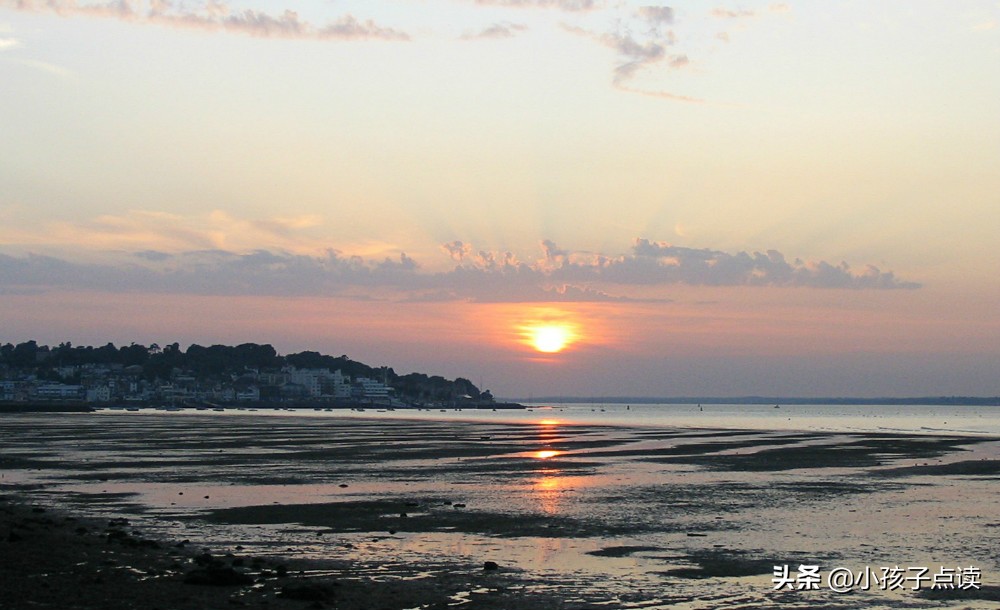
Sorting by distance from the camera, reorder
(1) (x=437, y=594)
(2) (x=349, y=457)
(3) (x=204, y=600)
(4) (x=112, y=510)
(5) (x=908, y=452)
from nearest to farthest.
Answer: (3) (x=204, y=600) → (1) (x=437, y=594) → (4) (x=112, y=510) → (2) (x=349, y=457) → (5) (x=908, y=452)

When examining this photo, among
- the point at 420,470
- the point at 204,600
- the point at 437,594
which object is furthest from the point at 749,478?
the point at 204,600

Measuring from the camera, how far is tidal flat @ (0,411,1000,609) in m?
19.9

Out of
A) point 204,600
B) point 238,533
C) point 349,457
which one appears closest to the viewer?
point 204,600

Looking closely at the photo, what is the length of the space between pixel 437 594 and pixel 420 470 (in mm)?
31857

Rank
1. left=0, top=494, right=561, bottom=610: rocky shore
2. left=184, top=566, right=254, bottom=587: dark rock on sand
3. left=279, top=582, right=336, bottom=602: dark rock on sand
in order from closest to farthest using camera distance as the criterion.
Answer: left=0, top=494, right=561, bottom=610: rocky shore, left=279, top=582, right=336, bottom=602: dark rock on sand, left=184, top=566, right=254, bottom=587: dark rock on sand

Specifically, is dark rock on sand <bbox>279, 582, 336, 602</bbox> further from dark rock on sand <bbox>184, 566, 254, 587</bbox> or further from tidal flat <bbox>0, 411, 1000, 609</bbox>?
dark rock on sand <bbox>184, 566, 254, 587</bbox>

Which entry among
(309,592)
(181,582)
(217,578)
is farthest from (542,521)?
(181,582)

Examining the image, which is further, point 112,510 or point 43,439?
point 43,439

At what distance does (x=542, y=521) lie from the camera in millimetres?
30766

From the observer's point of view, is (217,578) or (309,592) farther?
(217,578)

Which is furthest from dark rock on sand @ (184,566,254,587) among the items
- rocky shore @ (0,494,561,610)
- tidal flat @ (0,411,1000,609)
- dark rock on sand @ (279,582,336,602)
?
dark rock on sand @ (279,582,336,602)

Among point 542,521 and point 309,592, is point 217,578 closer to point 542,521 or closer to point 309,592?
point 309,592

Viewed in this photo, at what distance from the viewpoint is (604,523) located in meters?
30.3

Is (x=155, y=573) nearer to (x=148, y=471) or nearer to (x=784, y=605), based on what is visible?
(x=784, y=605)
